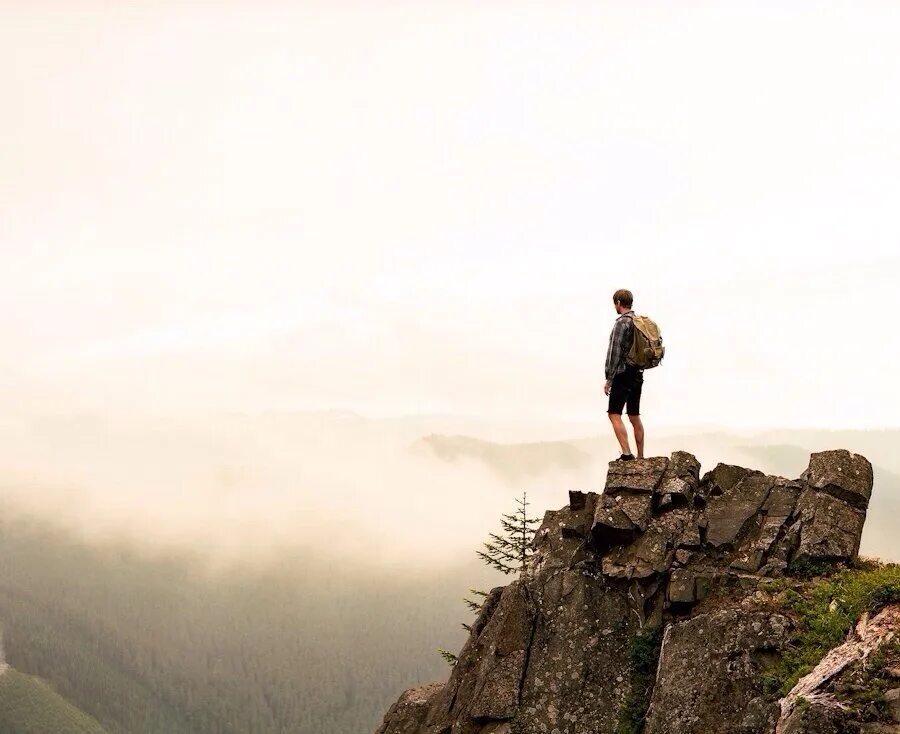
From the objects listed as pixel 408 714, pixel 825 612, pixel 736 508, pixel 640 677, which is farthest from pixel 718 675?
pixel 408 714

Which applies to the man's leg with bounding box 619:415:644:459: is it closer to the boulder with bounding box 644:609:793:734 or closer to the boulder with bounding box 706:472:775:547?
the boulder with bounding box 706:472:775:547

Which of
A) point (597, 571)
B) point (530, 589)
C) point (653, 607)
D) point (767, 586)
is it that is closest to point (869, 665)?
point (767, 586)

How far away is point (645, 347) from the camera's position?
2339 cm

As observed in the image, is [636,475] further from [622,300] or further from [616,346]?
[622,300]

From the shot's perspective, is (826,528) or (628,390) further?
(628,390)

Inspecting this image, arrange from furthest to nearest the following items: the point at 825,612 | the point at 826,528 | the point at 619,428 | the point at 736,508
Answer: the point at 619,428 → the point at 736,508 → the point at 826,528 → the point at 825,612

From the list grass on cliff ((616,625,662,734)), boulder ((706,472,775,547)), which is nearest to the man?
boulder ((706,472,775,547))

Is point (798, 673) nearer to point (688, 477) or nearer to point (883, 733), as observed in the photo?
point (883, 733)

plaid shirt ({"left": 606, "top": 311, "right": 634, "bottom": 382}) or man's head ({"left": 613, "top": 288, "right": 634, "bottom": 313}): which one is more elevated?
man's head ({"left": 613, "top": 288, "right": 634, "bottom": 313})

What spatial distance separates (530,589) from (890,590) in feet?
31.3

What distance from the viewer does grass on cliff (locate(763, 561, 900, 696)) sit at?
54.6ft

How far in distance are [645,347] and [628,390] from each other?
1535 mm

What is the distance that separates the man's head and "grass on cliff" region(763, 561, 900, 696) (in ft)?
30.7

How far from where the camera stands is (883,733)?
13617 mm
